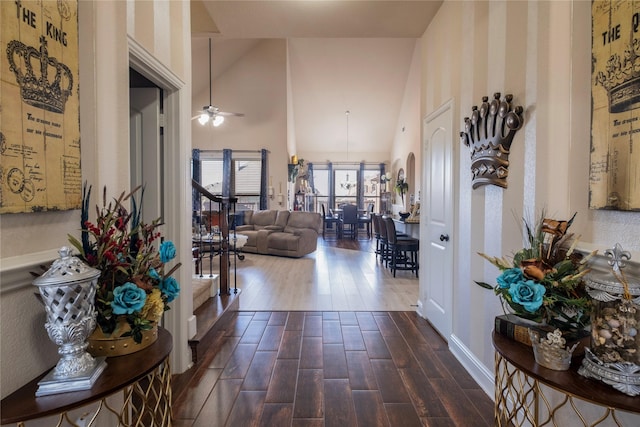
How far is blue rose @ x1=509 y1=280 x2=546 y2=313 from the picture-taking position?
106 cm

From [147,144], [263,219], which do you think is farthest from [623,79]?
[263,219]

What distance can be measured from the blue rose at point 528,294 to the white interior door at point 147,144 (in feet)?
7.22

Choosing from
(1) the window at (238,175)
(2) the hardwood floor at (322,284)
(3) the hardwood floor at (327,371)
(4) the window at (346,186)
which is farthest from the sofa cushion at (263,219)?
(4) the window at (346,186)

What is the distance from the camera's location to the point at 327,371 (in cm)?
232

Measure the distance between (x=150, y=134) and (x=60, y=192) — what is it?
124 cm

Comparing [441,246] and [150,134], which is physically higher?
[150,134]

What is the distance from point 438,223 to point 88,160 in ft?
9.07

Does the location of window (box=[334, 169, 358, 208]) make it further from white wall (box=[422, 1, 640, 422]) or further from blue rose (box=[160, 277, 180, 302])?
blue rose (box=[160, 277, 180, 302])

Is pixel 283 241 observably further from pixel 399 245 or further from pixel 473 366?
pixel 473 366

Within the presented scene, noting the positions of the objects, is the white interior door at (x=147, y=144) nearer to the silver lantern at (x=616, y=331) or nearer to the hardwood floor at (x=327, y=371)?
the hardwood floor at (x=327, y=371)

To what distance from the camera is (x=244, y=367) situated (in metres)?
2.38

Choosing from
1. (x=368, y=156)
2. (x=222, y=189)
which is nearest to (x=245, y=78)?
(x=222, y=189)

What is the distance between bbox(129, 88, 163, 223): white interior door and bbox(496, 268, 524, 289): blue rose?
7.09ft

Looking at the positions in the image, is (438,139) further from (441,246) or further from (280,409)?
(280,409)
